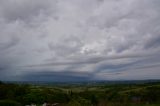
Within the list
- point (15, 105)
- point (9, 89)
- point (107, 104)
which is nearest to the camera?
point (107, 104)

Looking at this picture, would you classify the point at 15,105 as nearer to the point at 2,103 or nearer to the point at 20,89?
the point at 2,103

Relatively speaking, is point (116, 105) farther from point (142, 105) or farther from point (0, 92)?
point (0, 92)

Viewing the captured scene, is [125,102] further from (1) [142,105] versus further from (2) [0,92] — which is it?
(2) [0,92]

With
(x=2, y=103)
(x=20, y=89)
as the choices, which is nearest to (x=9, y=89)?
(x=20, y=89)

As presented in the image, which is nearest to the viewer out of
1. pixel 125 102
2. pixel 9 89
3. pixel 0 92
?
pixel 125 102

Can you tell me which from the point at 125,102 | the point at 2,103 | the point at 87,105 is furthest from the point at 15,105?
the point at 125,102

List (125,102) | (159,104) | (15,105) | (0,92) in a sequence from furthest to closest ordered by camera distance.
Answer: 1. (0,92)
2. (15,105)
3. (159,104)
4. (125,102)

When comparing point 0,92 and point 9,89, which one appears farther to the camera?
point 9,89

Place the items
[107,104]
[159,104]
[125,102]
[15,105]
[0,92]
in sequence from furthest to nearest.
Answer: [0,92]
[15,105]
[159,104]
[125,102]
[107,104]

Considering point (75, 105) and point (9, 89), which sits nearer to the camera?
point (75, 105)
